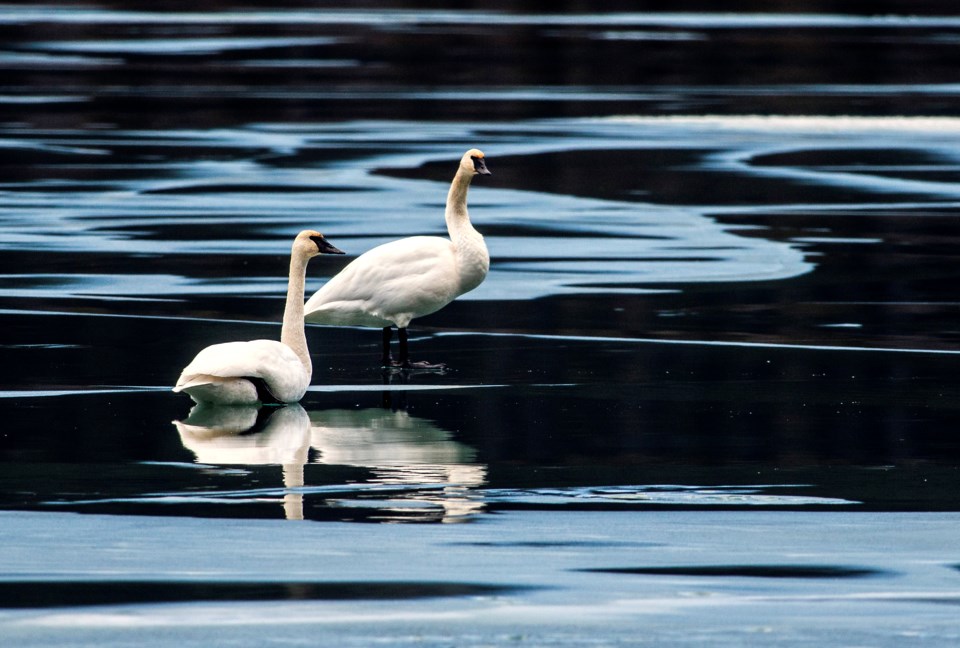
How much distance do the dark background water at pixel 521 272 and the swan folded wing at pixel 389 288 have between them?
302 mm

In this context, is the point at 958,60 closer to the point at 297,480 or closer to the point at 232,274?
the point at 232,274

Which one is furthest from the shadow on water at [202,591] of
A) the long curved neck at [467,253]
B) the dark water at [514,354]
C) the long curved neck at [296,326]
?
the long curved neck at [467,253]

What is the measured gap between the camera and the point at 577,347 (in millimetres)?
12773

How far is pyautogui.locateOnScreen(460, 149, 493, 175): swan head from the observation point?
44.4 ft

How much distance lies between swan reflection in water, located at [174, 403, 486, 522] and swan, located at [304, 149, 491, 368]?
1.74 m

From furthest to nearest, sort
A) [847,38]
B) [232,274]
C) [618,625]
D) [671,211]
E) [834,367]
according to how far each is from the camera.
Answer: [847,38]
[671,211]
[232,274]
[834,367]
[618,625]

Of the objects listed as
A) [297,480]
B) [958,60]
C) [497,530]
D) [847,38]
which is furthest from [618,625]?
[847,38]

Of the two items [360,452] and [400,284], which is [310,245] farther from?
[360,452]

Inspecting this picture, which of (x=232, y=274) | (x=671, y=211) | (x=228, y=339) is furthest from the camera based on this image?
(x=671, y=211)

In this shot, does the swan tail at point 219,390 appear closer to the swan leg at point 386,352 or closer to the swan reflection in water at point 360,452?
the swan reflection in water at point 360,452

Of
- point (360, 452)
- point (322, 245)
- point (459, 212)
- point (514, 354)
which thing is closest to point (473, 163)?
point (459, 212)

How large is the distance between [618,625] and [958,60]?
1395 inches

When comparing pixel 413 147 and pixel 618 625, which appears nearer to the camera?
pixel 618 625

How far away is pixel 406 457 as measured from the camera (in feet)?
31.1
